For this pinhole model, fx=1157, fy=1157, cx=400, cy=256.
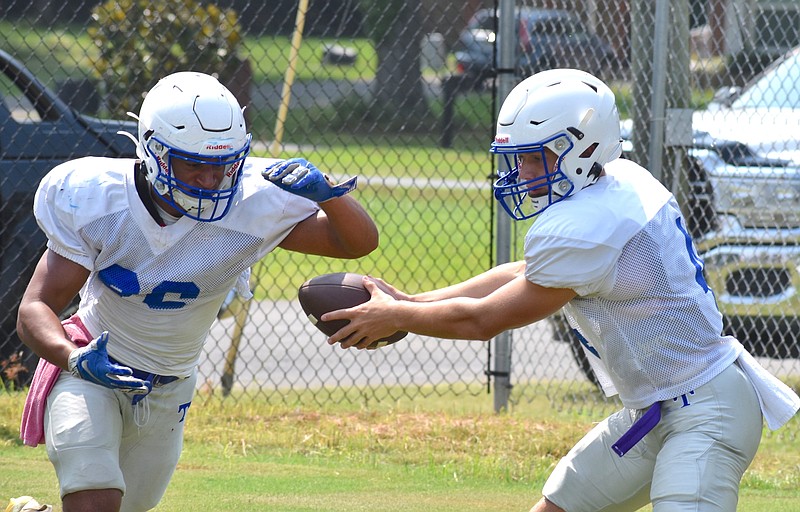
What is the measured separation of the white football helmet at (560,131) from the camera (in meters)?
3.37

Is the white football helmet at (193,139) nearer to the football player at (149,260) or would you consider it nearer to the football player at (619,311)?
the football player at (149,260)

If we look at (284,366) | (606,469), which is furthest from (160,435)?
(284,366)

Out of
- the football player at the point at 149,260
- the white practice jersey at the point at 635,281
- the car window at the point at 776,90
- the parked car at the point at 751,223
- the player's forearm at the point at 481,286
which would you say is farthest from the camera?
the car window at the point at 776,90

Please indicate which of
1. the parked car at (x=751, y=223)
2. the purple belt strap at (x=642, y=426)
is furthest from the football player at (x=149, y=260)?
the parked car at (x=751, y=223)

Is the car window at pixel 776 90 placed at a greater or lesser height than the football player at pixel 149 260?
lesser

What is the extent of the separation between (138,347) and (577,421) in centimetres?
316

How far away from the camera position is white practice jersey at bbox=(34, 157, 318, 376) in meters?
3.62

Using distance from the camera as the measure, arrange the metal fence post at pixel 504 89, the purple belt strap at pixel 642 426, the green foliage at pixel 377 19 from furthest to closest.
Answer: the green foliage at pixel 377 19 → the metal fence post at pixel 504 89 → the purple belt strap at pixel 642 426

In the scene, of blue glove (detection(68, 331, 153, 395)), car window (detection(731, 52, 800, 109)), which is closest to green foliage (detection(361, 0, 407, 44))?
car window (detection(731, 52, 800, 109))

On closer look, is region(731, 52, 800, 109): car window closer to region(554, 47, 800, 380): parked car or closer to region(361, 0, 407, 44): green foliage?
region(554, 47, 800, 380): parked car

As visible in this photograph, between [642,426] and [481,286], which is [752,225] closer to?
[481,286]

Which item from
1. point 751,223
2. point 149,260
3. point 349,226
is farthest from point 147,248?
point 751,223

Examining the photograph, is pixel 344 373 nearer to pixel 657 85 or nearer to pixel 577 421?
pixel 577 421

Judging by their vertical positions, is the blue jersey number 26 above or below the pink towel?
above
